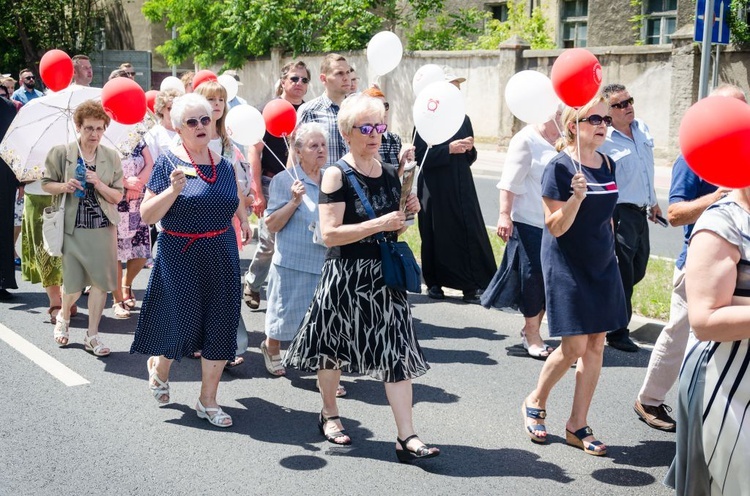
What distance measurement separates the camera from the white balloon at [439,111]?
5492mm

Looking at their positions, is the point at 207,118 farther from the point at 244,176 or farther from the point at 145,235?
the point at 145,235

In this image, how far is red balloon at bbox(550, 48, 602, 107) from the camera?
4.80 meters

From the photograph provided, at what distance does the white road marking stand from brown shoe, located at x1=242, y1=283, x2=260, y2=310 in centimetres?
192

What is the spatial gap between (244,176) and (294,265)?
3.46ft

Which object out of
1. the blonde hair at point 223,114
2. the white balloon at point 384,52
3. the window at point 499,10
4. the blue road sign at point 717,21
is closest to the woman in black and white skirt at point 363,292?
the blonde hair at point 223,114

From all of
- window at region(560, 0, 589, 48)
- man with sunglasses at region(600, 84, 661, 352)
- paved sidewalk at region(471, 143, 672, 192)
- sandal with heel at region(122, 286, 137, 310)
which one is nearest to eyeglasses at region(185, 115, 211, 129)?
man with sunglasses at region(600, 84, 661, 352)

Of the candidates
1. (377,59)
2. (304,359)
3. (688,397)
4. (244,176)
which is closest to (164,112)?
(244,176)

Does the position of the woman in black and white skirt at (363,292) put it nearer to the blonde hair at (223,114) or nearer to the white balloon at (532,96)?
the white balloon at (532,96)

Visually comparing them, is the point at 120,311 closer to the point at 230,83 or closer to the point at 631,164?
the point at 230,83

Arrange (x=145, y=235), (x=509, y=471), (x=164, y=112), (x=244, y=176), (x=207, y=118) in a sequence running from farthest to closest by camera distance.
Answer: (x=145, y=235) → (x=164, y=112) → (x=244, y=176) → (x=207, y=118) → (x=509, y=471)

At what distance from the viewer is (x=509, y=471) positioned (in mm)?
4855

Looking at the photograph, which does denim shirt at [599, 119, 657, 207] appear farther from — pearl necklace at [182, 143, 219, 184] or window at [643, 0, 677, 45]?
window at [643, 0, 677, 45]

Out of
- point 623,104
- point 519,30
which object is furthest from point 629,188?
point 519,30

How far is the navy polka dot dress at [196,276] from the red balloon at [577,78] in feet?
6.53
